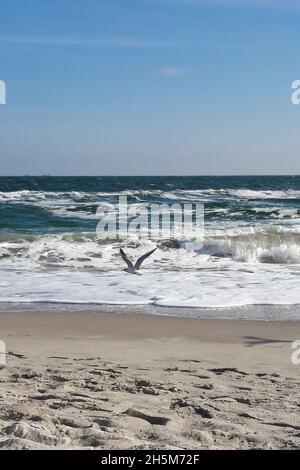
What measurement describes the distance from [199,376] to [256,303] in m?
3.58

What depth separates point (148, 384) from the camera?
446 centimetres

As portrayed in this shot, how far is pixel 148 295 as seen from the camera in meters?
8.84

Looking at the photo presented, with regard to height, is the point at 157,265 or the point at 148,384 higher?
the point at 148,384

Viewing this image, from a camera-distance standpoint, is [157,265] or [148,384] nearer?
[148,384]

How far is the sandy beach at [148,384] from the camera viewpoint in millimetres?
3344

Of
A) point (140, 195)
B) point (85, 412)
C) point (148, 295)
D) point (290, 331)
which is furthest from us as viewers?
point (140, 195)

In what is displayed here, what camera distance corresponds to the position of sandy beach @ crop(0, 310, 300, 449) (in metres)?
3.34

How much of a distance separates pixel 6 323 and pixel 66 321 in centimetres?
64

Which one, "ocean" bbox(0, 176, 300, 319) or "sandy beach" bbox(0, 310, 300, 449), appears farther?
"ocean" bbox(0, 176, 300, 319)

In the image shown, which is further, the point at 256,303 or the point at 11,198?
the point at 11,198

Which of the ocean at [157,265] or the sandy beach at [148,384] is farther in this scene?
the ocean at [157,265]
